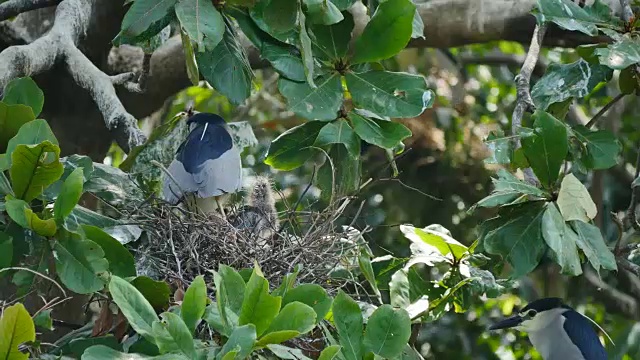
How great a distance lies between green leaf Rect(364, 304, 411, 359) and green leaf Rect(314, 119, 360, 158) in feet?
2.02

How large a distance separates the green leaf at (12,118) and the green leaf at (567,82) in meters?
1.29

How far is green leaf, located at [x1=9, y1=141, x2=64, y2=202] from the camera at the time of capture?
1.91 m

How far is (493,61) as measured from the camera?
5.32 m

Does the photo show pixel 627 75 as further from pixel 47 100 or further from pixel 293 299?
pixel 47 100

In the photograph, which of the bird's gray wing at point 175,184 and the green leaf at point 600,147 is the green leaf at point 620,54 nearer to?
the green leaf at point 600,147

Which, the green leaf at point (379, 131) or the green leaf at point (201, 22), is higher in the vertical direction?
the green leaf at point (201, 22)

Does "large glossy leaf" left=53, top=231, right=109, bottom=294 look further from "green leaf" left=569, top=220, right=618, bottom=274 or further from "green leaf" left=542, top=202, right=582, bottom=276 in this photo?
"green leaf" left=569, top=220, right=618, bottom=274

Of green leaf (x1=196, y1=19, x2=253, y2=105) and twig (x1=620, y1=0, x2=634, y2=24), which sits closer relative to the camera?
green leaf (x1=196, y1=19, x2=253, y2=105)

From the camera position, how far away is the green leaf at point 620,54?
2.55 m

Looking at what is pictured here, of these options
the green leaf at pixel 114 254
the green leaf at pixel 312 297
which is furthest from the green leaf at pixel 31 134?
the green leaf at pixel 312 297

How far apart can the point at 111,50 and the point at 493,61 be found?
7.18ft

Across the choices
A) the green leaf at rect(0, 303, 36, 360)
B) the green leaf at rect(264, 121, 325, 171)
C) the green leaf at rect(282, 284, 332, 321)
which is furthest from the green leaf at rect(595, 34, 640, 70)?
the green leaf at rect(0, 303, 36, 360)

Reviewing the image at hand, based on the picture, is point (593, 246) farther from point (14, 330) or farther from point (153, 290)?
point (14, 330)

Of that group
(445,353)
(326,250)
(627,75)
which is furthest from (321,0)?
(445,353)
